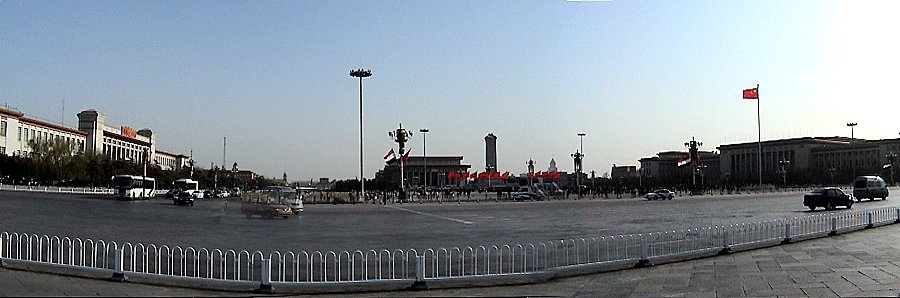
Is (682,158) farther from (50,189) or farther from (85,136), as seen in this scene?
(85,136)

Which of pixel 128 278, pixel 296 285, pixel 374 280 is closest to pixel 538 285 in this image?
pixel 374 280

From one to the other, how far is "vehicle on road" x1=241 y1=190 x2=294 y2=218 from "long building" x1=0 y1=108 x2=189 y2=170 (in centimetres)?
4328

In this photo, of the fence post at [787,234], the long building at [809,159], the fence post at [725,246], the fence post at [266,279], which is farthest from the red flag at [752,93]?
the fence post at [266,279]

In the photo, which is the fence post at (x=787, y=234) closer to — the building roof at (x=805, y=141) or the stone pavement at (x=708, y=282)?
the stone pavement at (x=708, y=282)

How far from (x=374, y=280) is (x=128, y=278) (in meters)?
3.40

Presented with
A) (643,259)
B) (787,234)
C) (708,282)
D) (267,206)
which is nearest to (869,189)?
(787,234)

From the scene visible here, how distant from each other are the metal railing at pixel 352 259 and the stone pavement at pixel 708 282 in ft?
1.89

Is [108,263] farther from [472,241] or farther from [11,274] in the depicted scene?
[472,241]

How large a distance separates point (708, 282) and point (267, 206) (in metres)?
21.4

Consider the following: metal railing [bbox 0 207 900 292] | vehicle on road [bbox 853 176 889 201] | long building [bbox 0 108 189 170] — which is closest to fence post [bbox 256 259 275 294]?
metal railing [bbox 0 207 900 292]

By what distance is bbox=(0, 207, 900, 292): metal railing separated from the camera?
11180 millimetres

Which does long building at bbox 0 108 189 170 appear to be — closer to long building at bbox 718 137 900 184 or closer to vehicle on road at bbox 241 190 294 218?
vehicle on road at bbox 241 190 294 218

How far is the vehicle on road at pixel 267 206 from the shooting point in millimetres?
29406

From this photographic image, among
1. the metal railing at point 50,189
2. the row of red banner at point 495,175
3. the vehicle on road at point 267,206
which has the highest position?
the row of red banner at point 495,175
